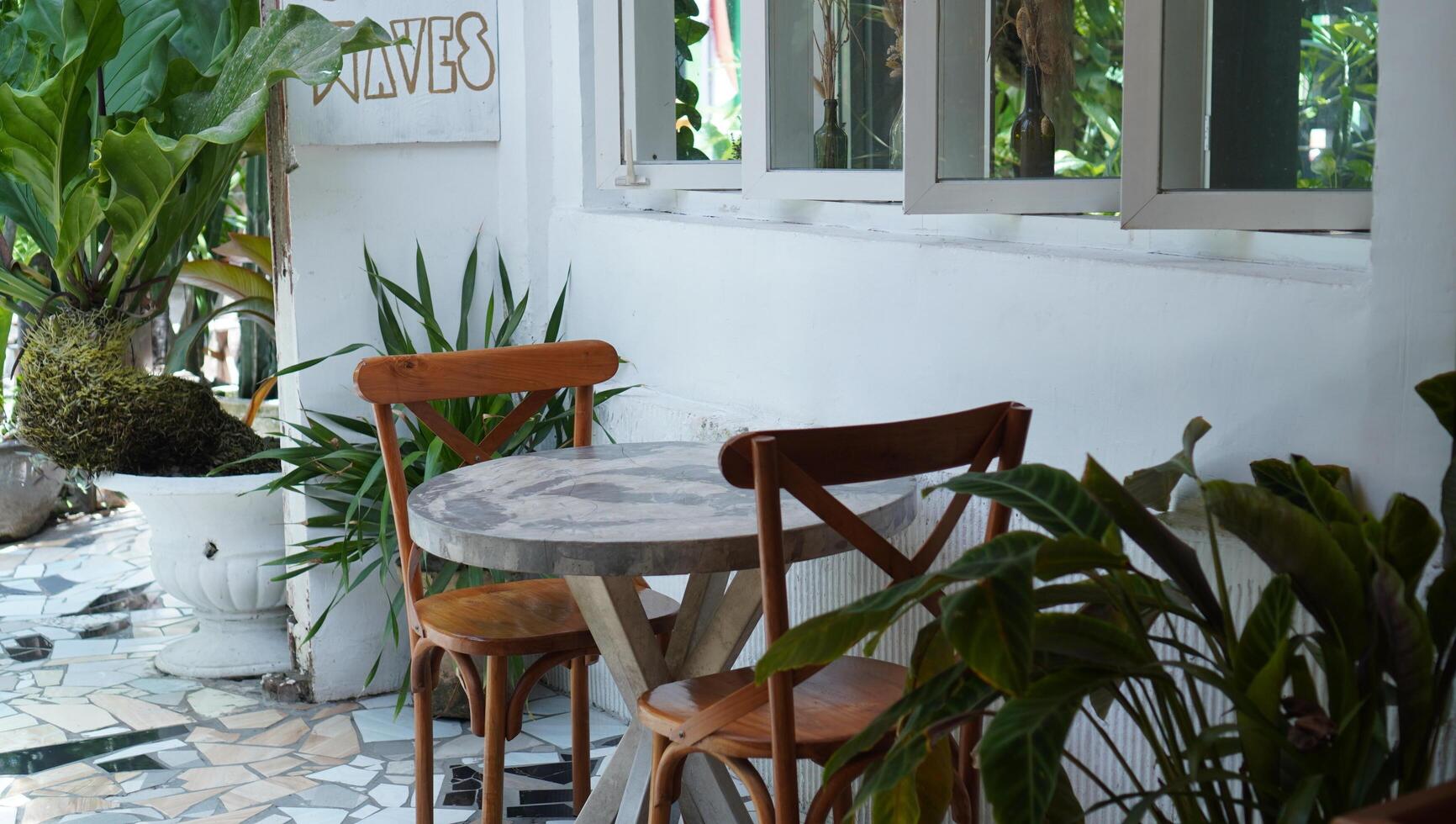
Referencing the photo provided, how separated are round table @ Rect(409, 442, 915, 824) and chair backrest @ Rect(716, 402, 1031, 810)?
0.50 ft

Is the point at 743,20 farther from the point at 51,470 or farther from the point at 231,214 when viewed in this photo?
the point at 231,214

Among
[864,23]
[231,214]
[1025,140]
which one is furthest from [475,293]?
[231,214]

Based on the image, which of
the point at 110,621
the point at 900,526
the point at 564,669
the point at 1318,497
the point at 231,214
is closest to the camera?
the point at 1318,497

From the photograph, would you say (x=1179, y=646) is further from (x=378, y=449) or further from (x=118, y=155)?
(x=118, y=155)

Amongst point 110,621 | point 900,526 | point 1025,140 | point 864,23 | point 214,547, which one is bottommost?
point 110,621

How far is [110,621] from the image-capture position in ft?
14.0

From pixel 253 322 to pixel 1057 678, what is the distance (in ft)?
15.0

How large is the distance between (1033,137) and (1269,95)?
437 mm

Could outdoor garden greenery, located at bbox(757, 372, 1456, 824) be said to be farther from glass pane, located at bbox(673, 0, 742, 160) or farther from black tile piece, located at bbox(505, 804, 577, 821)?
glass pane, located at bbox(673, 0, 742, 160)

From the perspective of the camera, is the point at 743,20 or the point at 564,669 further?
the point at 564,669

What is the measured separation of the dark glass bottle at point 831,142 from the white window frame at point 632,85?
22.3 inches

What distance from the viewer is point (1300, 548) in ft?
4.45

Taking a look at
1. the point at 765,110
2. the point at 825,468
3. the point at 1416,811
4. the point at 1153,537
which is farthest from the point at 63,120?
the point at 1416,811

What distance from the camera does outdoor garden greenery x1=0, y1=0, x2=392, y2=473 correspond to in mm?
→ 3201
